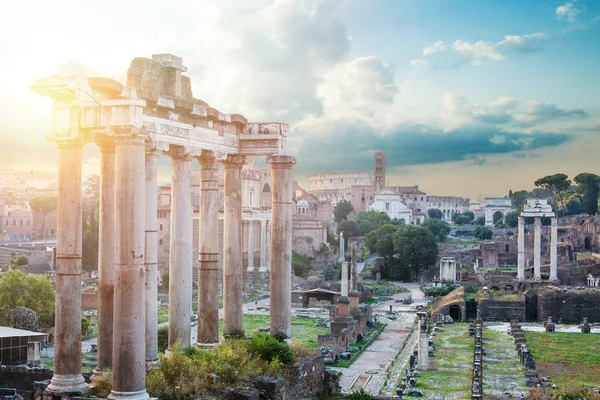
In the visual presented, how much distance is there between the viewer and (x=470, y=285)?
178 feet

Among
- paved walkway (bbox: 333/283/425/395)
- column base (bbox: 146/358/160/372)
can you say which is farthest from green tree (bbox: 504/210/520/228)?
column base (bbox: 146/358/160/372)

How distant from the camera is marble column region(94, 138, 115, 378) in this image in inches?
453

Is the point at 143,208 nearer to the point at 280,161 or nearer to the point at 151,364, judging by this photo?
the point at 151,364

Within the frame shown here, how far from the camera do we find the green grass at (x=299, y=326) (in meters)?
→ 34.9

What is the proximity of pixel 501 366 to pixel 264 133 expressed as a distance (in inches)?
589

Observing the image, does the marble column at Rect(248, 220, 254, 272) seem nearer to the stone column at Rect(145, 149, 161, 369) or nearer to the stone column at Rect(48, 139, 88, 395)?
the stone column at Rect(145, 149, 161, 369)

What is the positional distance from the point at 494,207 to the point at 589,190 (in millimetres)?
55563

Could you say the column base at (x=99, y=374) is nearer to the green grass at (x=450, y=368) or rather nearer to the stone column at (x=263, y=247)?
the green grass at (x=450, y=368)

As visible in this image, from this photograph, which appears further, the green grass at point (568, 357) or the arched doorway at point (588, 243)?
the arched doorway at point (588, 243)

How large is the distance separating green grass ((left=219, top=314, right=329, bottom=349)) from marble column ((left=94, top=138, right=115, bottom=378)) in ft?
69.8

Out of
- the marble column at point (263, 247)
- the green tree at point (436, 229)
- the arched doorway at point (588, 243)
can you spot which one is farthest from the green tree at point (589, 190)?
the marble column at point (263, 247)

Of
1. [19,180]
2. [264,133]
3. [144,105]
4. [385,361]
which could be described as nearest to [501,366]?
[385,361]

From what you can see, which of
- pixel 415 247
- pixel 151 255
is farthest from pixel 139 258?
pixel 415 247

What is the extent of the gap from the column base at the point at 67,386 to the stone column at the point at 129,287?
0.63 metres
